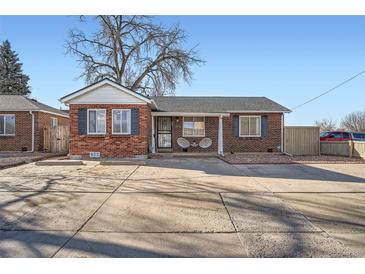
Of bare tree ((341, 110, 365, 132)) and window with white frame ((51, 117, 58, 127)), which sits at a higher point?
bare tree ((341, 110, 365, 132))

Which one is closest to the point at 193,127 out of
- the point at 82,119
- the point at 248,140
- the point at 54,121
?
the point at 248,140

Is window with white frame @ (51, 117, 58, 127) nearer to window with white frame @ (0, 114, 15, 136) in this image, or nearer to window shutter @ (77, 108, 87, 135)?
window with white frame @ (0, 114, 15, 136)

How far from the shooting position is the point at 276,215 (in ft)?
16.1

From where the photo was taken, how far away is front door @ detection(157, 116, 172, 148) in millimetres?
18109

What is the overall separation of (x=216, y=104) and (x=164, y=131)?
165 inches

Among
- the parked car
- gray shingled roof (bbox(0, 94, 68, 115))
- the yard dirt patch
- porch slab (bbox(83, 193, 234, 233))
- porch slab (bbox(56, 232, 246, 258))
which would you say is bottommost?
porch slab (bbox(56, 232, 246, 258))

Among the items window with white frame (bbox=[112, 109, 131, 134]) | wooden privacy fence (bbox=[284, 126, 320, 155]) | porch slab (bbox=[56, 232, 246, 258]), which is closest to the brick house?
window with white frame (bbox=[112, 109, 131, 134])

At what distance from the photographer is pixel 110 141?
14.0 m

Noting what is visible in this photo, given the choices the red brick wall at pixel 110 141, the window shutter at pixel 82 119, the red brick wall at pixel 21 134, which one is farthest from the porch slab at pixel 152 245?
the red brick wall at pixel 21 134

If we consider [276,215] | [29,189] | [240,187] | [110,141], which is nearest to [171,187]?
[240,187]

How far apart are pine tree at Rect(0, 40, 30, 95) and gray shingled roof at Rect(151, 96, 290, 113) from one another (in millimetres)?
27139

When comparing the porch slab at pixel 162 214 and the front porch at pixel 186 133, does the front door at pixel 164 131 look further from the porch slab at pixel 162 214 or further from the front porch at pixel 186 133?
the porch slab at pixel 162 214

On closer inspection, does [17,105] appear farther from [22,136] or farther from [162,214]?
[162,214]

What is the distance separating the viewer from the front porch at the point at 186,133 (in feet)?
58.5
